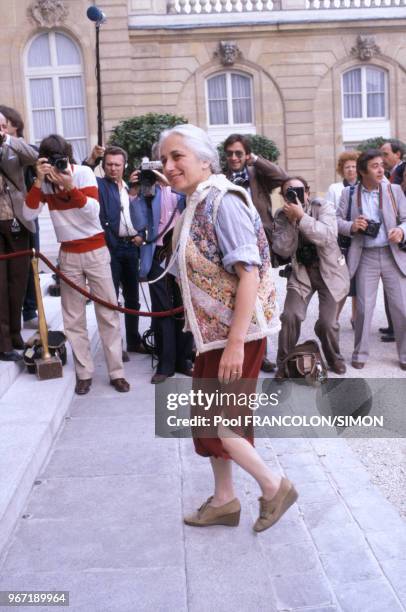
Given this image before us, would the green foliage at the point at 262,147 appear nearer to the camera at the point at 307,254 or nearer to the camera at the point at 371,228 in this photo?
the camera at the point at 371,228

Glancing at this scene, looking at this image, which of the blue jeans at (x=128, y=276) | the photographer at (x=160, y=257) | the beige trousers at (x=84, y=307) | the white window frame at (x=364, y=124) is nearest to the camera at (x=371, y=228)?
the photographer at (x=160, y=257)

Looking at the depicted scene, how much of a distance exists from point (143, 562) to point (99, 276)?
294 centimetres

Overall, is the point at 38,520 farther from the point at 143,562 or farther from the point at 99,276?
the point at 99,276

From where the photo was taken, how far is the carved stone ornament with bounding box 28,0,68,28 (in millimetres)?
20797

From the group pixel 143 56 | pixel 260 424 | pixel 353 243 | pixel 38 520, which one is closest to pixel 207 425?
pixel 38 520

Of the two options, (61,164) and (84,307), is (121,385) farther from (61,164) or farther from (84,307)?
(61,164)

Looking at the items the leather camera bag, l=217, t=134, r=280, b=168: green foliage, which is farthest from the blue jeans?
l=217, t=134, r=280, b=168: green foliage

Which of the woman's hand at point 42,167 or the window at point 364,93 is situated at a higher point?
the window at point 364,93

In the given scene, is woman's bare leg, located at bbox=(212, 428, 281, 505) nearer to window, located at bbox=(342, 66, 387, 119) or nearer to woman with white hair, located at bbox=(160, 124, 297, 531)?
woman with white hair, located at bbox=(160, 124, 297, 531)

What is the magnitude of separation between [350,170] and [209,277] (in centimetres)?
558

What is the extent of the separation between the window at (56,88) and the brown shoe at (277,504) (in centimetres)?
1892

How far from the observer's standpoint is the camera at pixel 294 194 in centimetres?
600

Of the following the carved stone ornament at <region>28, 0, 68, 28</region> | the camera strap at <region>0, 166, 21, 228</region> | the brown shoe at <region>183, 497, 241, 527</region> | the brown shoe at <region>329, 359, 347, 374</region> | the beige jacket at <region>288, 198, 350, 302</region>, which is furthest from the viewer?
the carved stone ornament at <region>28, 0, 68, 28</region>

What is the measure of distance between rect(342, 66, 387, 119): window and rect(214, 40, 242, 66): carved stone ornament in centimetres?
367
